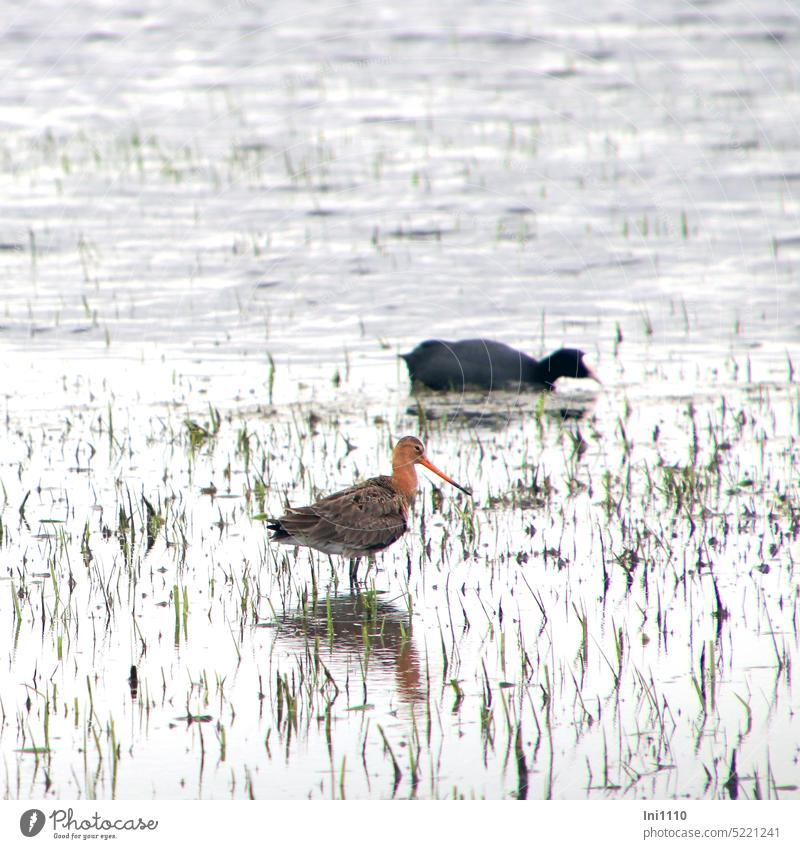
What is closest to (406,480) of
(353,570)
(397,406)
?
(353,570)

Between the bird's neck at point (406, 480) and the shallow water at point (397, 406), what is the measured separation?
0.25m

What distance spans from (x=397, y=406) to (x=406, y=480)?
11.5 ft

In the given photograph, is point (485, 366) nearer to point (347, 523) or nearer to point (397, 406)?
point (397, 406)

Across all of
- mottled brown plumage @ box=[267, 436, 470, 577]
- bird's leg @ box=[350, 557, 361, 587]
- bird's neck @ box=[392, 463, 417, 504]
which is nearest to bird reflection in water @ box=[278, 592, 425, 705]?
bird's leg @ box=[350, 557, 361, 587]

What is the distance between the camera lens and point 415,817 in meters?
5.64

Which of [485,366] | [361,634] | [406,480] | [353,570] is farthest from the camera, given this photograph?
[485,366]

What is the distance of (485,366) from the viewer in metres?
13.0

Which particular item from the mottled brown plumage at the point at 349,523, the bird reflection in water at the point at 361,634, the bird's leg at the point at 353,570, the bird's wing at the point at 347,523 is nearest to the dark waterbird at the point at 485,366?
the mottled brown plumage at the point at 349,523

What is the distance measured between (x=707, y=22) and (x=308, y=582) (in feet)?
75.1

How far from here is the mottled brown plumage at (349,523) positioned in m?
8.23

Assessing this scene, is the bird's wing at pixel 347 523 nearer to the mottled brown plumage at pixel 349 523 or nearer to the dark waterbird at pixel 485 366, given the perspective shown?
the mottled brown plumage at pixel 349 523

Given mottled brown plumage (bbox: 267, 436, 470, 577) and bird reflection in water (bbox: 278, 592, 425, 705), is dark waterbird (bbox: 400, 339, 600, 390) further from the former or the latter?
bird reflection in water (bbox: 278, 592, 425, 705)

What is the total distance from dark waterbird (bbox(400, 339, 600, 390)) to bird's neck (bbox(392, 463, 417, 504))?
367 cm

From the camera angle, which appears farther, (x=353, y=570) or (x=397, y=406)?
(x=397, y=406)
